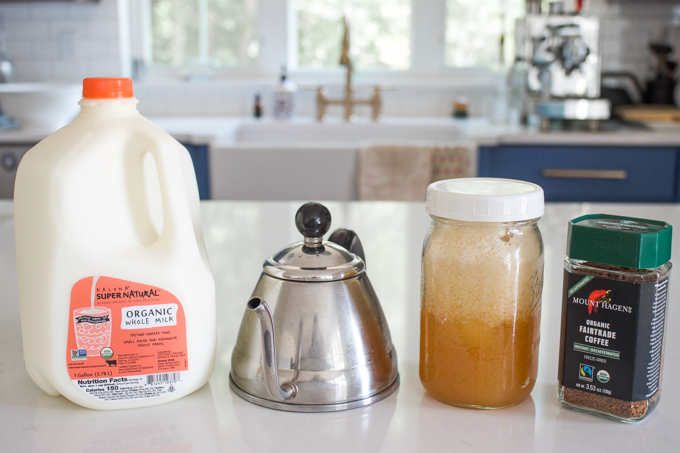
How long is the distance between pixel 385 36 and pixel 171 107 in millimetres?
1148

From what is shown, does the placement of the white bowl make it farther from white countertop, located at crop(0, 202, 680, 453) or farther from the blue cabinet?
white countertop, located at crop(0, 202, 680, 453)

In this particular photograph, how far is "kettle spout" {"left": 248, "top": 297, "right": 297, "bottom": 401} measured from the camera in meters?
0.50

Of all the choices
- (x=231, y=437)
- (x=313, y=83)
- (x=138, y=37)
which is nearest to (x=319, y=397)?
(x=231, y=437)

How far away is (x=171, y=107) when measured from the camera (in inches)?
130

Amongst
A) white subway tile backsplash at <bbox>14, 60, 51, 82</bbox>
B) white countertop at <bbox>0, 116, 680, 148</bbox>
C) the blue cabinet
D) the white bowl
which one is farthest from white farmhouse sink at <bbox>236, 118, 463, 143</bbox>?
white subway tile backsplash at <bbox>14, 60, 51, 82</bbox>

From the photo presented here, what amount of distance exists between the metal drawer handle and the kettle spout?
6.88ft

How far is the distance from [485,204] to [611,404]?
0.19 meters

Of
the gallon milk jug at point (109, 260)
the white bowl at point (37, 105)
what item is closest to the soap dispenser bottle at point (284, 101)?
the white bowl at point (37, 105)

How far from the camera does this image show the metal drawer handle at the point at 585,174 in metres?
2.41

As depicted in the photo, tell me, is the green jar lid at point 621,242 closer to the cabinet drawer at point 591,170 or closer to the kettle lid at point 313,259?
the kettle lid at point 313,259

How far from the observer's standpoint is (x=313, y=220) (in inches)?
21.3

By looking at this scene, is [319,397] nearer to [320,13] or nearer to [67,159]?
[67,159]

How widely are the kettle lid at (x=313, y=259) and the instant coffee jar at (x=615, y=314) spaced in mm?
178

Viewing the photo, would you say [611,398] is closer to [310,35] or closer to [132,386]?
[132,386]
